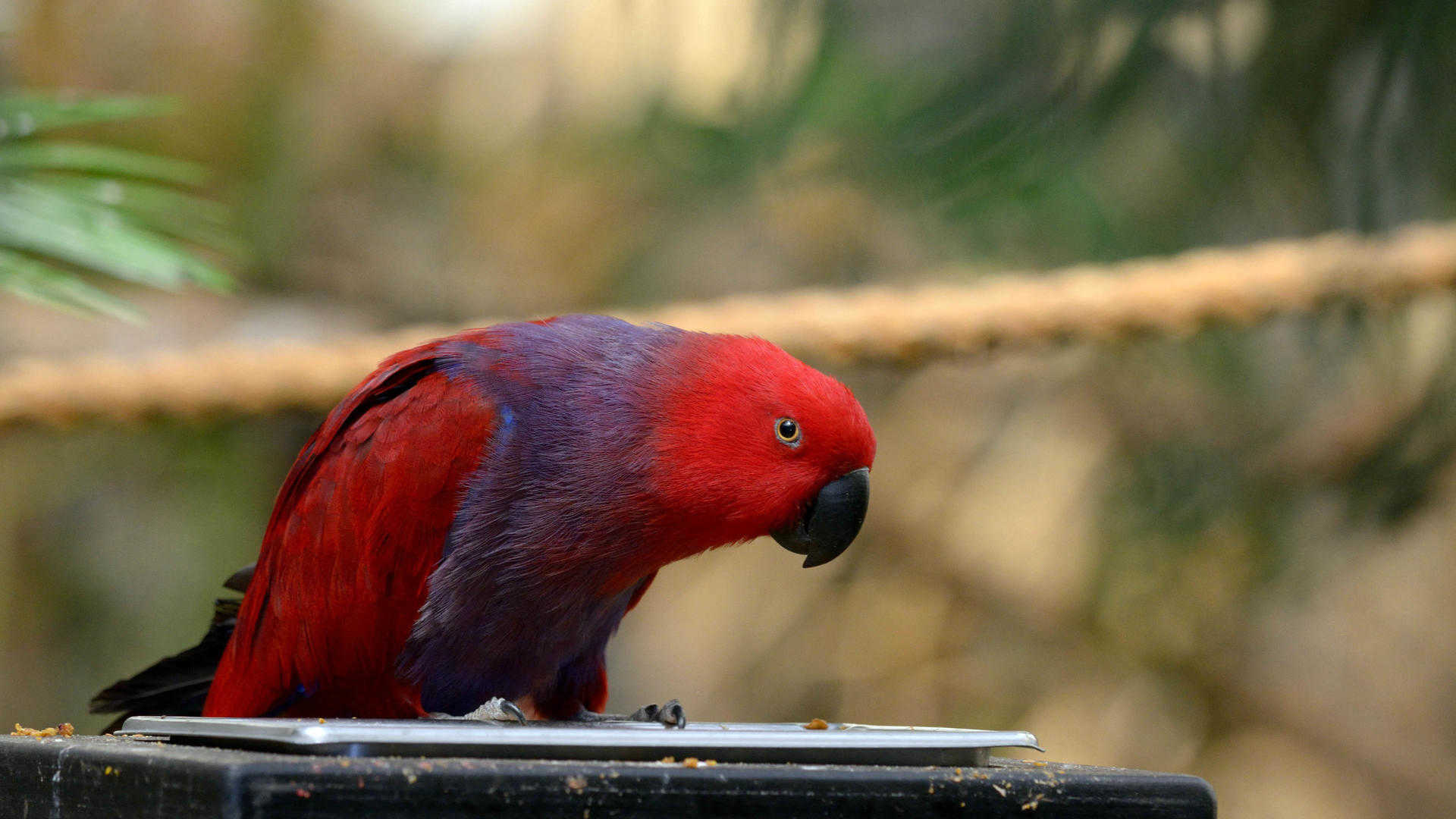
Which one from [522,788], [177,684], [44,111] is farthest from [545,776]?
[44,111]

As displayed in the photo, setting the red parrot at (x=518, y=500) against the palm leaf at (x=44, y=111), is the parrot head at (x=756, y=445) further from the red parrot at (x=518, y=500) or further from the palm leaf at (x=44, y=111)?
the palm leaf at (x=44, y=111)

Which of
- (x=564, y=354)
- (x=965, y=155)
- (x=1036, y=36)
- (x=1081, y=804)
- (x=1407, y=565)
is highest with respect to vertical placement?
(x=1036, y=36)

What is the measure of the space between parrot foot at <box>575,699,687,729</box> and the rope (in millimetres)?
816

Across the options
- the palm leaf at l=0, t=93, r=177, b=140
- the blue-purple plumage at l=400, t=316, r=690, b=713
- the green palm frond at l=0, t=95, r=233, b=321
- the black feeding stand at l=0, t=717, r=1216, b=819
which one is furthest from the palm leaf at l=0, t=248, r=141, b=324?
the black feeding stand at l=0, t=717, r=1216, b=819

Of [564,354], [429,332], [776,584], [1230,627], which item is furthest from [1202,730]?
[564,354]

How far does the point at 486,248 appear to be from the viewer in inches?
135

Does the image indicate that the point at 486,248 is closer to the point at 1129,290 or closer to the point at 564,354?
the point at 1129,290

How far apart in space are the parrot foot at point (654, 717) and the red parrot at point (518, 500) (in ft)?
0.29

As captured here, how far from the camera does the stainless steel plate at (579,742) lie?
33.3 inches

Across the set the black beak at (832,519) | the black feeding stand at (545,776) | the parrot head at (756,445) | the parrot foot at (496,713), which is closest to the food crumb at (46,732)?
the black feeding stand at (545,776)

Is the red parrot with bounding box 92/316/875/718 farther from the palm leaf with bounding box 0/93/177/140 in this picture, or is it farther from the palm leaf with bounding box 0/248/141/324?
the palm leaf with bounding box 0/93/177/140

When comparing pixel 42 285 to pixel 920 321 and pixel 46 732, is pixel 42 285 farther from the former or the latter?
pixel 920 321

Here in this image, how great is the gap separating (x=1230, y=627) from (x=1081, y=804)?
2.36 meters

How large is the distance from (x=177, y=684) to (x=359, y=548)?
1.15 feet
